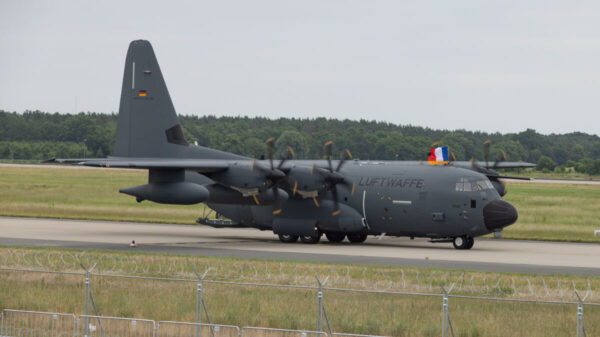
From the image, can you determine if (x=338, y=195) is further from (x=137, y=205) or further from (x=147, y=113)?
(x=137, y=205)

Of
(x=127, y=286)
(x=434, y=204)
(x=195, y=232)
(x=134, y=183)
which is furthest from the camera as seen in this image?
(x=134, y=183)

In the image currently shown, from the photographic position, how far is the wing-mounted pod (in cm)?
4138

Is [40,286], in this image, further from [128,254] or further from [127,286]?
[128,254]

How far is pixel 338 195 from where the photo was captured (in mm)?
42531

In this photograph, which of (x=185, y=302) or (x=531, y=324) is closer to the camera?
(x=531, y=324)

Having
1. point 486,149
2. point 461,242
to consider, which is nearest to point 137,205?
point 486,149

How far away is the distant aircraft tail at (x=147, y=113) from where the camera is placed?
47.5m

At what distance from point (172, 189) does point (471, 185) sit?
1457 cm

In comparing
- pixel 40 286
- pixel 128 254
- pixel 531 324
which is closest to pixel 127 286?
pixel 40 286

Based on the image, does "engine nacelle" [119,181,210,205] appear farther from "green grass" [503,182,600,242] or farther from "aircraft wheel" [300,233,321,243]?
"green grass" [503,182,600,242]

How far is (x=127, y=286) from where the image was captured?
25.9 metres

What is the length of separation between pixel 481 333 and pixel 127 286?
11363 mm

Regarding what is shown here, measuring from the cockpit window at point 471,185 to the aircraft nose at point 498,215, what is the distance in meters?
0.94

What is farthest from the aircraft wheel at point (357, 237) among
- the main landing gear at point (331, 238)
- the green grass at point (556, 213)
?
the green grass at point (556, 213)
